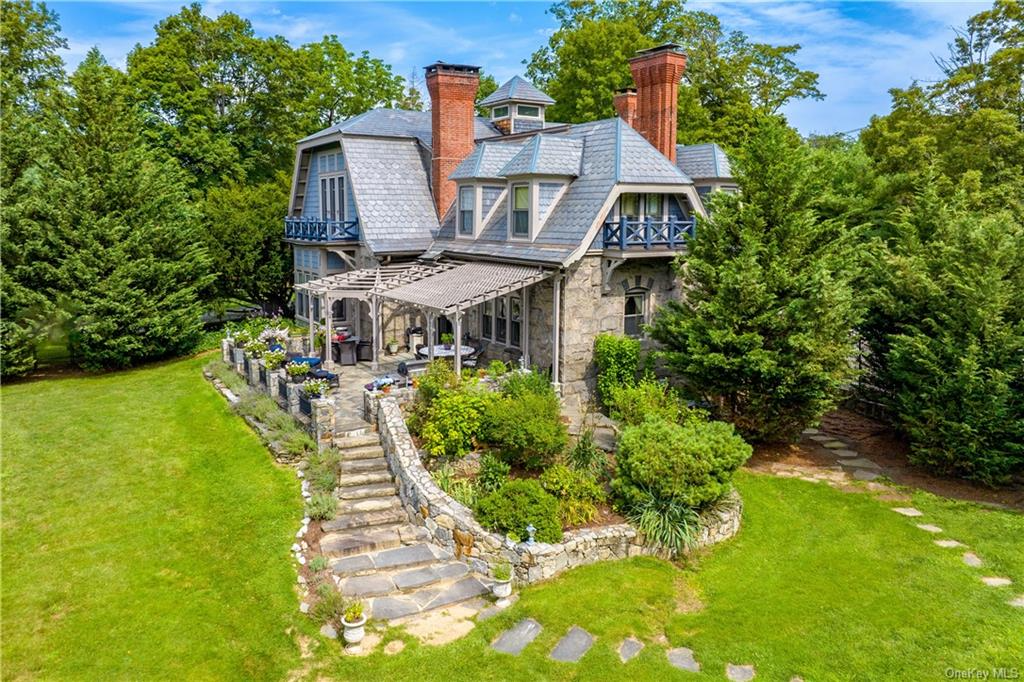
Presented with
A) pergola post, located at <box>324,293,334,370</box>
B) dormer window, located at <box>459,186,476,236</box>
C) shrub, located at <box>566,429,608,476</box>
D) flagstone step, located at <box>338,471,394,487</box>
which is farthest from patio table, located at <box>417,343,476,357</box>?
shrub, located at <box>566,429,608,476</box>

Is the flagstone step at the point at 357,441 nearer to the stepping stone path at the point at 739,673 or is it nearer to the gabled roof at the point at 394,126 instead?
the stepping stone path at the point at 739,673

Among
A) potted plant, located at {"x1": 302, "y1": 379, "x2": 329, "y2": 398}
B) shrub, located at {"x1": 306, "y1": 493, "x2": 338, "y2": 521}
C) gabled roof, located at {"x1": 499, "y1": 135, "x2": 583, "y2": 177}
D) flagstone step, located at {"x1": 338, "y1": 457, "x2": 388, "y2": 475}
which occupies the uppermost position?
gabled roof, located at {"x1": 499, "y1": 135, "x2": 583, "y2": 177}

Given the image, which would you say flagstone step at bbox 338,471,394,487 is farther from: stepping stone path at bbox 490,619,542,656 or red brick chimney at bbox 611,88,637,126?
red brick chimney at bbox 611,88,637,126

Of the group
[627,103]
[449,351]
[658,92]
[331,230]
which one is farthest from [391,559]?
[627,103]

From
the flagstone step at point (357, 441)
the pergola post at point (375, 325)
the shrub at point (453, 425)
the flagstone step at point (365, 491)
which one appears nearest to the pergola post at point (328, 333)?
the pergola post at point (375, 325)

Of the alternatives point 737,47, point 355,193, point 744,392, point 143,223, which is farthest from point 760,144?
point 737,47
